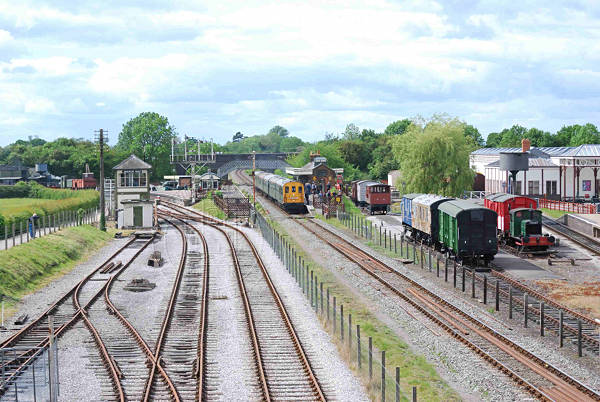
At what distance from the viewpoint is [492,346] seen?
2133cm

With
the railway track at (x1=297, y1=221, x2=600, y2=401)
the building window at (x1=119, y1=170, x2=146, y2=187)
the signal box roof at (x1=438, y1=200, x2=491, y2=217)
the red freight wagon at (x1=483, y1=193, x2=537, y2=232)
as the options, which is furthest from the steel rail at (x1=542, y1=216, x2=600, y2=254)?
the building window at (x1=119, y1=170, x2=146, y2=187)


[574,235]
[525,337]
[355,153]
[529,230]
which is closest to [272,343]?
[525,337]

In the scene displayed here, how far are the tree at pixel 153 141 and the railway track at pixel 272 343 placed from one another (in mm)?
121828

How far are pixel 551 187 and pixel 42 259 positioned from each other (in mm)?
56031

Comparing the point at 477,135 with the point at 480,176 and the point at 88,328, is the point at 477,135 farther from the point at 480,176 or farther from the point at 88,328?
the point at 88,328

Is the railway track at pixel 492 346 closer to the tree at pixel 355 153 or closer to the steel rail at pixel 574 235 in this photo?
the steel rail at pixel 574 235

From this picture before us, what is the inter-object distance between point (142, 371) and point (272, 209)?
184ft

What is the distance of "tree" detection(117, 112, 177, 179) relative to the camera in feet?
517

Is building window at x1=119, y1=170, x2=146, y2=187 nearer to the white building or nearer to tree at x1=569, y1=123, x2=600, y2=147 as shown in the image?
the white building

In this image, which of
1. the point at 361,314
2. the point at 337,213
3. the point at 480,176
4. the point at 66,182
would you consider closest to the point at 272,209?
the point at 337,213

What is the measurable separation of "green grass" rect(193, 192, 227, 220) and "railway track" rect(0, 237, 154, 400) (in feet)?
115

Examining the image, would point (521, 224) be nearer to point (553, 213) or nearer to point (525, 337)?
point (525, 337)

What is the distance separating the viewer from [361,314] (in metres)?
26.1

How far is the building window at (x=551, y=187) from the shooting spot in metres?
76.7
